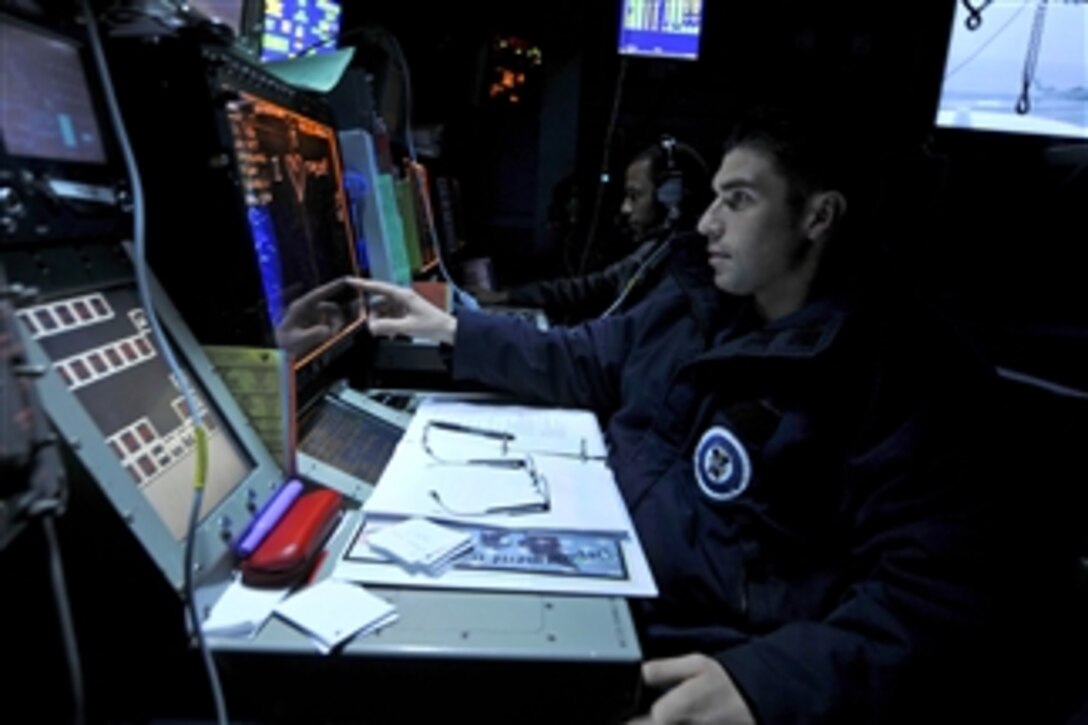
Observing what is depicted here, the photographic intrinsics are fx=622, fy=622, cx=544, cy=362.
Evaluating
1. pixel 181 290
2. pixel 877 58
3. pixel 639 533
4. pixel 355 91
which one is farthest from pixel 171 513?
pixel 877 58

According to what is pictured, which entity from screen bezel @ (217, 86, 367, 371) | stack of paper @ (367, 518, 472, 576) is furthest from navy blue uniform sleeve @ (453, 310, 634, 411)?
stack of paper @ (367, 518, 472, 576)

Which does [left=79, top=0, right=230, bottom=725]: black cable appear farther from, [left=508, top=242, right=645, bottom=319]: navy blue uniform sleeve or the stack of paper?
[left=508, top=242, right=645, bottom=319]: navy blue uniform sleeve

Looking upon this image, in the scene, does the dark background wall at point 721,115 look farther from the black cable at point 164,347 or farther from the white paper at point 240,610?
the white paper at point 240,610

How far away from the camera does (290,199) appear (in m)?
0.98

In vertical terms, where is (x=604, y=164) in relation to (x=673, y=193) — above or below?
above

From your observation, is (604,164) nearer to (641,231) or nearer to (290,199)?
(641,231)

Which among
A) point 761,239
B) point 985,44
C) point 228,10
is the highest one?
point 985,44

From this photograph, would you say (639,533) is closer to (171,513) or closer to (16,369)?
(171,513)

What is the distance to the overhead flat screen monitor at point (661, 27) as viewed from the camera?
3.06 metres

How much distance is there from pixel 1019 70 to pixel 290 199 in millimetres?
3371

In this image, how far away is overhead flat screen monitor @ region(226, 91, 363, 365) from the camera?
0.83 meters

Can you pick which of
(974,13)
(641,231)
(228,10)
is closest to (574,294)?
(641,231)

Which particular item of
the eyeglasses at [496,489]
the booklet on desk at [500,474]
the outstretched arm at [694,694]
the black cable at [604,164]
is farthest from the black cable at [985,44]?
the outstretched arm at [694,694]

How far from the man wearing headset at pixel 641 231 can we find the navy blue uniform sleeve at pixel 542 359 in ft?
2.67
